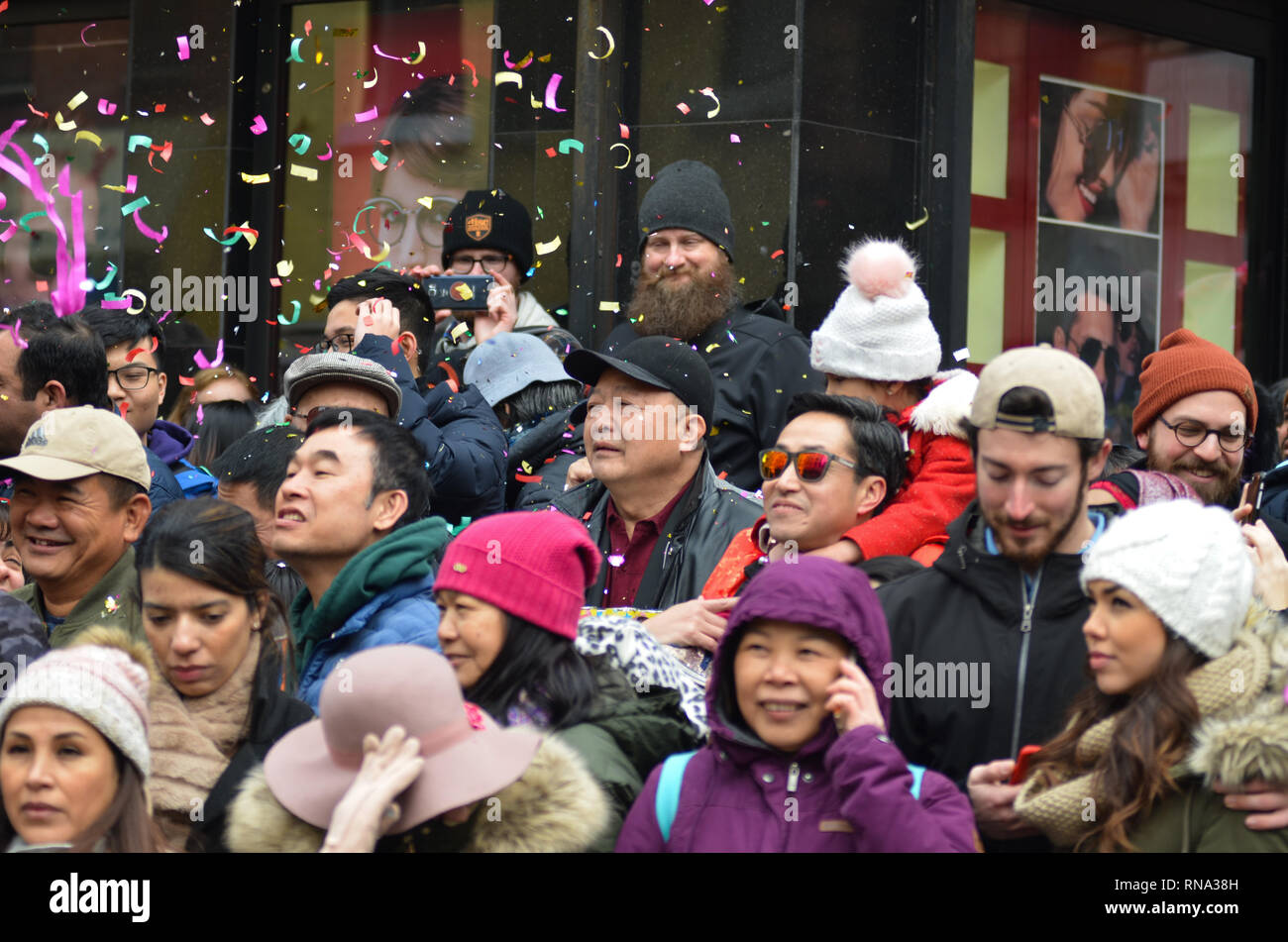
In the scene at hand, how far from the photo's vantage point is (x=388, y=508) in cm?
503

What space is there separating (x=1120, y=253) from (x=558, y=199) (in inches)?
131

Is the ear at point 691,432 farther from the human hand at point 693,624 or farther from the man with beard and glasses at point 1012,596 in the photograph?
the man with beard and glasses at point 1012,596

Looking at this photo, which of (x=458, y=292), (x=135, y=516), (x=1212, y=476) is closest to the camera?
(x=1212, y=476)

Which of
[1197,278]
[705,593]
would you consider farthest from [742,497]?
[1197,278]

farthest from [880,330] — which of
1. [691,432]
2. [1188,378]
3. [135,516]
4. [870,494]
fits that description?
[135,516]

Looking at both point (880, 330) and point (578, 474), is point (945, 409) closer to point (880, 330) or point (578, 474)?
point (880, 330)

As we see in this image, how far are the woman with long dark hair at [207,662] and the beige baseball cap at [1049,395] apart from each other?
6.06ft

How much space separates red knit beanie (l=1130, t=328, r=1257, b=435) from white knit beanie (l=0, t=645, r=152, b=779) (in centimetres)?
319

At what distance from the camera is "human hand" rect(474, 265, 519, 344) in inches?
286

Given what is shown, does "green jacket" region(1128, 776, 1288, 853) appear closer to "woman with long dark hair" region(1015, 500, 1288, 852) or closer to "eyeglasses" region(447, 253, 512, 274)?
"woman with long dark hair" region(1015, 500, 1288, 852)

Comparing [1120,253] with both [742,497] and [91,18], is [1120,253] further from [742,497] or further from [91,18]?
[91,18]

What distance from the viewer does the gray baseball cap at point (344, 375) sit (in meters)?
5.85

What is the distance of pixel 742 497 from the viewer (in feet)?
18.4

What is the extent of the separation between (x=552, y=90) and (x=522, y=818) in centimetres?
606
